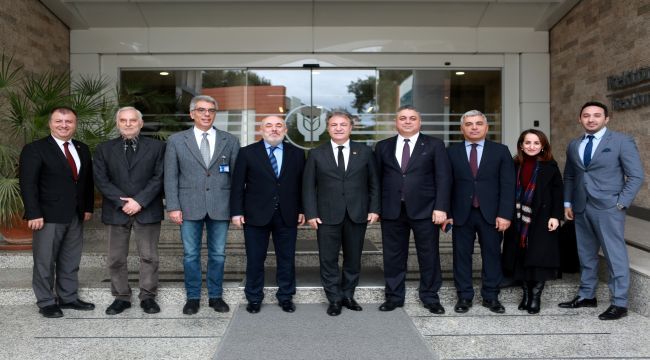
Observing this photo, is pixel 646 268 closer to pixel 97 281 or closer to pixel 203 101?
pixel 203 101

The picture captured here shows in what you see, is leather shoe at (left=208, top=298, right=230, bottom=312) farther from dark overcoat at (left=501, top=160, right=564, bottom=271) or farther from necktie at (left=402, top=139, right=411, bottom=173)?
dark overcoat at (left=501, top=160, right=564, bottom=271)

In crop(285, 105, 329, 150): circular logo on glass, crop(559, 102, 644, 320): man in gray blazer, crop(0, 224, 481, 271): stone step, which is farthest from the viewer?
crop(285, 105, 329, 150): circular logo on glass

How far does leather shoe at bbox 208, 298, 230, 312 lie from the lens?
4.08m

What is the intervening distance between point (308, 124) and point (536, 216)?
5747mm

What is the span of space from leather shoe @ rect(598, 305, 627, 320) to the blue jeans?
2803 mm

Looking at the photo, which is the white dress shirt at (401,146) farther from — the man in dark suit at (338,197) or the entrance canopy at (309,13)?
the entrance canopy at (309,13)

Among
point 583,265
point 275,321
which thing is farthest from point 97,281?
point 583,265

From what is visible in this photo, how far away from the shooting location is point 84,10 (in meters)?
8.29

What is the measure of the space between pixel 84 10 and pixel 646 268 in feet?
26.7

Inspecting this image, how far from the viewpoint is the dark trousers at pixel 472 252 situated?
13.1 ft

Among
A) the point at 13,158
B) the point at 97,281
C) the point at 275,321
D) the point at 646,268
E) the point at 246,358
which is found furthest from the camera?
the point at 13,158

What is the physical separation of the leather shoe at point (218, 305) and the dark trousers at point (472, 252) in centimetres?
176

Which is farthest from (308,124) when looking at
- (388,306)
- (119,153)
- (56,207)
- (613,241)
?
(613,241)

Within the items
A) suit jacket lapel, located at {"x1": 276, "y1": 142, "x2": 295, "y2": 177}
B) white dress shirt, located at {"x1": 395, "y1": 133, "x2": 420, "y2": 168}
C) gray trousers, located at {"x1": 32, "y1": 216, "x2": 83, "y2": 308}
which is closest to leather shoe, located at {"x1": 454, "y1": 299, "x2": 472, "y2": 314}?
white dress shirt, located at {"x1": 395, "y1": 133, "x2": 420, "y2": 168}
